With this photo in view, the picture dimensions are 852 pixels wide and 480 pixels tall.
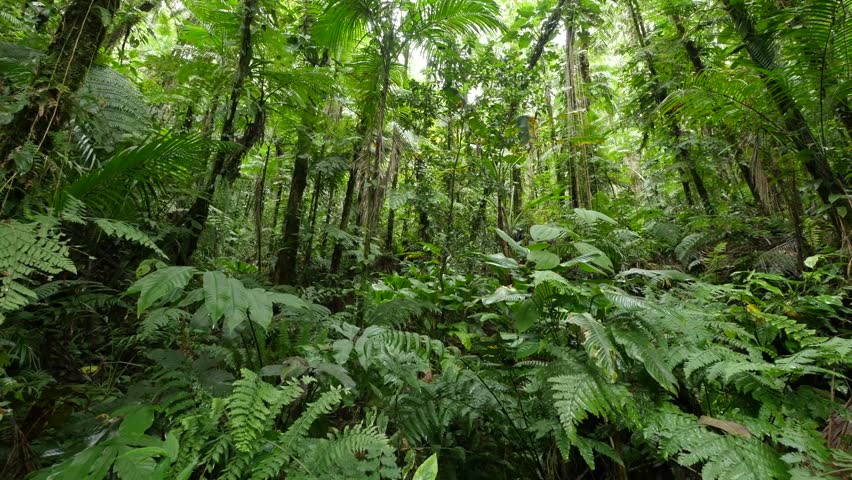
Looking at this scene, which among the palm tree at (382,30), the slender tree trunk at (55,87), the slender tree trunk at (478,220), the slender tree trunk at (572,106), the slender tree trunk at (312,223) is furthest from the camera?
the slender tree trunk at (478,220)

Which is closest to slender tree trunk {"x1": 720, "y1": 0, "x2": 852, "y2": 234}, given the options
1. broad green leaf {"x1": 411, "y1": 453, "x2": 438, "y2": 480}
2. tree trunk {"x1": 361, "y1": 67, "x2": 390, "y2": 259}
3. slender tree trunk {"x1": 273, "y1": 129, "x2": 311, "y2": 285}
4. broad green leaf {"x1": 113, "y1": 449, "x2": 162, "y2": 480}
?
tree trunk {"x1": 361, "y1": 67, "x2": 390, "y2": 259}

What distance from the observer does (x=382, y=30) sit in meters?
3.08

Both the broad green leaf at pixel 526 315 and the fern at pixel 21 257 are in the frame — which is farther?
the broad green leaf at pixel 526 315

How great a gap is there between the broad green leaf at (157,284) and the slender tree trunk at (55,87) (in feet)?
2.69

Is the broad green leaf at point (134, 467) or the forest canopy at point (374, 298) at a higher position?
the forest canopy at point (374, 298)

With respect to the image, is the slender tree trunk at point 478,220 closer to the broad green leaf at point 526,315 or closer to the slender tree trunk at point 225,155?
the slender tree trunk at point 225,155

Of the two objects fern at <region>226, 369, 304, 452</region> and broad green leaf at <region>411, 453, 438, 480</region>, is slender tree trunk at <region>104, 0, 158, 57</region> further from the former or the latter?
broad green leaf at <region>411, 453, 438, 480</region>

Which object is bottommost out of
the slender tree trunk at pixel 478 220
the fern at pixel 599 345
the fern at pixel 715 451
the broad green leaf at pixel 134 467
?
the broad green leaf at pixel 134 467

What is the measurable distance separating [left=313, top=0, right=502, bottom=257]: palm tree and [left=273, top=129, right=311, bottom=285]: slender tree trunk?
44.6 inches

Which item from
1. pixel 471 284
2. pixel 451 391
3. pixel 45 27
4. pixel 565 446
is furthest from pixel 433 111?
pixel 565 446

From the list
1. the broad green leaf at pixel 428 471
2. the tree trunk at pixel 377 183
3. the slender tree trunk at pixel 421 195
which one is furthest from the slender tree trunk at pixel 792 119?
the slender tree trunk at pixel 421 195

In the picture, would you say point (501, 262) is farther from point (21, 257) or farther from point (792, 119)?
point (792, 119)

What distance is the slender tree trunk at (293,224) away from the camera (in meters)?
4.34

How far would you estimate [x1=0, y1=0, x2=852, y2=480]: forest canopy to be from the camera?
135 centimetres
